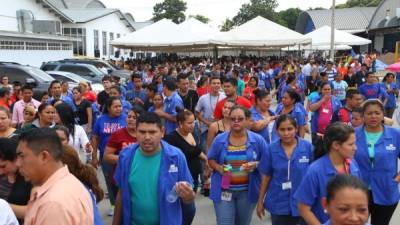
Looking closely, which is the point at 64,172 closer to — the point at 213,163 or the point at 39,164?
the point at 39,164

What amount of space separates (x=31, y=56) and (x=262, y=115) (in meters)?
28.3

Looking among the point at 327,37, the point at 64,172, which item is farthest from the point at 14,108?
the point at 327,37

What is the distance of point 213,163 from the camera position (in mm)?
4789

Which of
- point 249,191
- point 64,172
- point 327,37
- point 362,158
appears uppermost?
point 327,37

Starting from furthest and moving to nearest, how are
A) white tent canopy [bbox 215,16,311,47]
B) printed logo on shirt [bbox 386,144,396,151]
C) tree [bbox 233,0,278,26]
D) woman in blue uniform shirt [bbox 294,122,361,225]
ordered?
1. tree [bbox 233,0,278,26]
2. white tent canopy [bbox 215,16,311,47]
3. printed logo on shirt [bbox 386,144,396,151]
4. woman in blue uniform shirt [bbox 294,122,361,225]

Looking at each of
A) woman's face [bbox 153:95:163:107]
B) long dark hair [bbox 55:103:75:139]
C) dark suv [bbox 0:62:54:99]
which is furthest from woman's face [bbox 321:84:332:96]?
dark suv [bbox 0:62:54:99]

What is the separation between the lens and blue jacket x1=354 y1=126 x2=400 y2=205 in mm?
4691

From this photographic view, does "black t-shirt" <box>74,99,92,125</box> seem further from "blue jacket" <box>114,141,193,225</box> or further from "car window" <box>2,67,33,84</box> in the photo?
"car window" <box>2,67,33,84</box>

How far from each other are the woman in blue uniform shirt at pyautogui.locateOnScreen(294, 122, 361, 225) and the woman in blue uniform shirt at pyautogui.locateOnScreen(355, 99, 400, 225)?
0.97 metres

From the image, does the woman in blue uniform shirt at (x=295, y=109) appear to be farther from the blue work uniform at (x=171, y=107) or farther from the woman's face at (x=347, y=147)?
the woman's face at (x=347, y=147)

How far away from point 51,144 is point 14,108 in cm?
591

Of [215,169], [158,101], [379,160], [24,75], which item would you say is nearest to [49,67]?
[24,75]

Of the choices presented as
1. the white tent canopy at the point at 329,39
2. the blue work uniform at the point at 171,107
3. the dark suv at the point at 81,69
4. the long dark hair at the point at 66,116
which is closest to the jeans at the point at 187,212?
the long dark hair at the point at 66,116

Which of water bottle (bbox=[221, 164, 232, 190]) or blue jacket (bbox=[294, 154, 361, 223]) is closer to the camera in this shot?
blue jacket (bbox=[294, 154, 361, 223])
